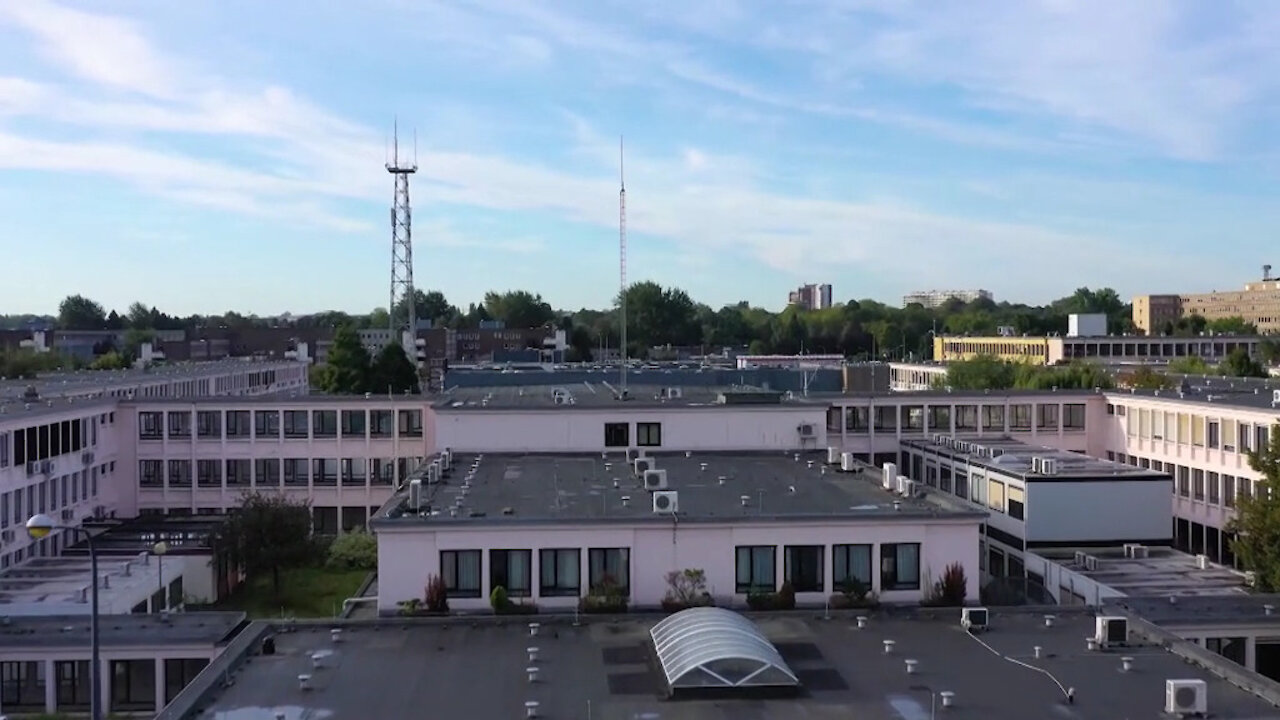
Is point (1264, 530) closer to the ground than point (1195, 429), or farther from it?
closer to the ground

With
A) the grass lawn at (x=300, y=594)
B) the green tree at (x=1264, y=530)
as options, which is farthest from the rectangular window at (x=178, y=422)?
the green tree at (x=1264, y=530)

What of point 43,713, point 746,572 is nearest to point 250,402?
point 43,713

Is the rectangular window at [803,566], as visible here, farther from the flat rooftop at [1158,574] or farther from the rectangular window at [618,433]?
the rectangular window at [618,433]

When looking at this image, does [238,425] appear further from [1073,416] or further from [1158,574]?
[1158,574]

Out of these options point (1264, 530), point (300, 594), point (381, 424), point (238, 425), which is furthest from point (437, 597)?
point (238, 425)

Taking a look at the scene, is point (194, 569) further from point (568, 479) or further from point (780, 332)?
point (780, 332)

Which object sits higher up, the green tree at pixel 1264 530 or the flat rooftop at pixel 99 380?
the flat rooftop at pixel 99 380

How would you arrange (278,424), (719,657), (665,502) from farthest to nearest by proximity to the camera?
(278,424), (665,502), (719,657)
